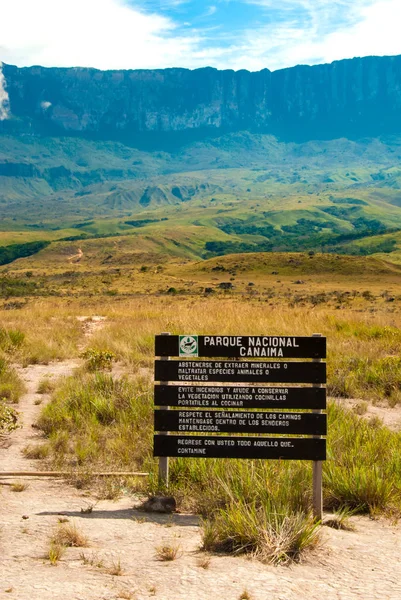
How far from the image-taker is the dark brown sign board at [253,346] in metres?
6.58

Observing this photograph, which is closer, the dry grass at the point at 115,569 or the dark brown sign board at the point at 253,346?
the dry grass at the point at 115,569

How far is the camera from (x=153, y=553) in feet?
18.1

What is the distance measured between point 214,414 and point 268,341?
939 mm

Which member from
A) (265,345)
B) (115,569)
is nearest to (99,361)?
(265,345)

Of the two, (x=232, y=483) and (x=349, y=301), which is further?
(x=349, y=301)

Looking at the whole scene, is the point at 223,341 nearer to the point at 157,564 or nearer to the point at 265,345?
the point at 265,345

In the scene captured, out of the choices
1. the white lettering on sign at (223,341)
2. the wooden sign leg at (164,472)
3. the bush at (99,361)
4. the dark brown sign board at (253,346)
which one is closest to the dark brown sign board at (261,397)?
the dark brown sign board at (253,346)

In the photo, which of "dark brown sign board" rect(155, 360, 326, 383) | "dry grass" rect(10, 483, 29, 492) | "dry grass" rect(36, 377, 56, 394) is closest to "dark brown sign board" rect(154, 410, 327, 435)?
"dark brown sign board" rect(155, 360, 326, 383)

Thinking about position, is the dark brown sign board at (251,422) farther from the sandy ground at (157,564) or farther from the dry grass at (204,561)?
the dry grass at (204,561)

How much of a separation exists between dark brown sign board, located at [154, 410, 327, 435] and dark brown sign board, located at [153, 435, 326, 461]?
9 centimetres

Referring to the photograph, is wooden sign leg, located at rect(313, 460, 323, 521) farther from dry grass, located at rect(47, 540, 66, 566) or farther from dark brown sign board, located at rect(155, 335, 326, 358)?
dry grass, located at rect(47, 540, 66, 566)

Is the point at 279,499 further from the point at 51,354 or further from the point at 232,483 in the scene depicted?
the point at 51,354

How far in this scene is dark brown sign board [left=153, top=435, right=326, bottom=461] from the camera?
6.52 m

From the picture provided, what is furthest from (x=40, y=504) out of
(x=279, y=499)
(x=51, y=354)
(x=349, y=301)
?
(x=349, y=301)
